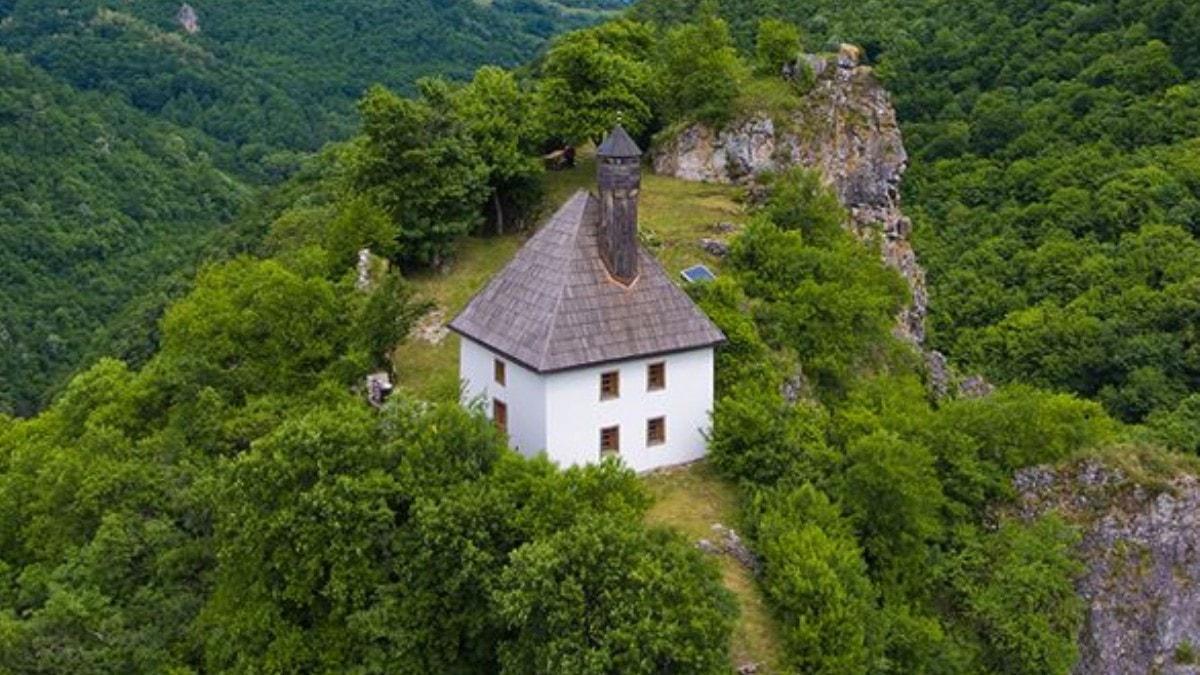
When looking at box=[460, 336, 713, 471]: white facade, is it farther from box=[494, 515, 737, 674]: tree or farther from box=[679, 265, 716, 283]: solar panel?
box=[494, 515, 737, 674]: tree

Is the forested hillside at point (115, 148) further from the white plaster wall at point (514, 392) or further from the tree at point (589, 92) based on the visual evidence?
the white plaster wall at point (514, 392)

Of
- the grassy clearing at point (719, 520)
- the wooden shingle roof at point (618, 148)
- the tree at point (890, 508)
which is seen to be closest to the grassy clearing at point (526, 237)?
the grassy clearing at point (719, 520)

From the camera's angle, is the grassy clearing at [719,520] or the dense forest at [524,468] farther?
the grassy clearing at [719,520]

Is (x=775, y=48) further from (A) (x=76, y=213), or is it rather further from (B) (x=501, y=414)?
(A) (x=76, y=213)

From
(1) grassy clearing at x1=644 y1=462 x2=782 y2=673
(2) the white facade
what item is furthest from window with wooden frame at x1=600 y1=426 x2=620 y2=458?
(1) grassy clearing at x1=644 y1=462 x2=782 y2=673

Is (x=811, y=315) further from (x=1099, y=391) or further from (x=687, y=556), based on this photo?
(x=1099, y=391)

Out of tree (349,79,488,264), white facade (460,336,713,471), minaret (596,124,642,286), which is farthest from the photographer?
tree (349,79,488,264)
